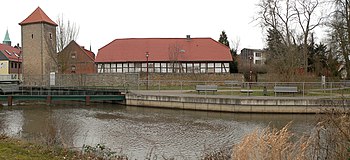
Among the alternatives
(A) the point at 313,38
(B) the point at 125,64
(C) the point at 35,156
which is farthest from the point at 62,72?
(C) the point at 35,156

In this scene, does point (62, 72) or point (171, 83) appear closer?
point (171, 83)

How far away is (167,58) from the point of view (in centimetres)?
4078

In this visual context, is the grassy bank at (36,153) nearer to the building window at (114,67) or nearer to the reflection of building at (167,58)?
the reflection of building at (167,58)

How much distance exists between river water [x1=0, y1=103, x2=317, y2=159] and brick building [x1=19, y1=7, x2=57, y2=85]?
85.2 ft

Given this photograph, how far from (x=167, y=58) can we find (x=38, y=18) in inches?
788

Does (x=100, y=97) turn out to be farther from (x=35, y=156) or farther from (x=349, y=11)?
(x=349, y=11)

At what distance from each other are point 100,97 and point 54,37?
2371cm

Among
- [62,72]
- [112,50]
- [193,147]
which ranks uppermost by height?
[112,50]

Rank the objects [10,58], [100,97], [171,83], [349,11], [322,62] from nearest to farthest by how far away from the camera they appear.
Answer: [100,97] < [349,11] < [171,83] < [322,62] < [10,58]

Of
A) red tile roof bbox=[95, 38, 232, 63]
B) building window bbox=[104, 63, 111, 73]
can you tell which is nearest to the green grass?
red tile roof bbox=[95, 38, 232, 63]

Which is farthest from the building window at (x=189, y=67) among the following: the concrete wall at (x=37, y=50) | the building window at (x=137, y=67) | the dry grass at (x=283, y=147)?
the dry grass at (x=283, y=147)

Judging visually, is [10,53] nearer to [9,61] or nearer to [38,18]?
[9,61]

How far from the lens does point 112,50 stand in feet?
143

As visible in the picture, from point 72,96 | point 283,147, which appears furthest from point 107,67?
point 283,147
